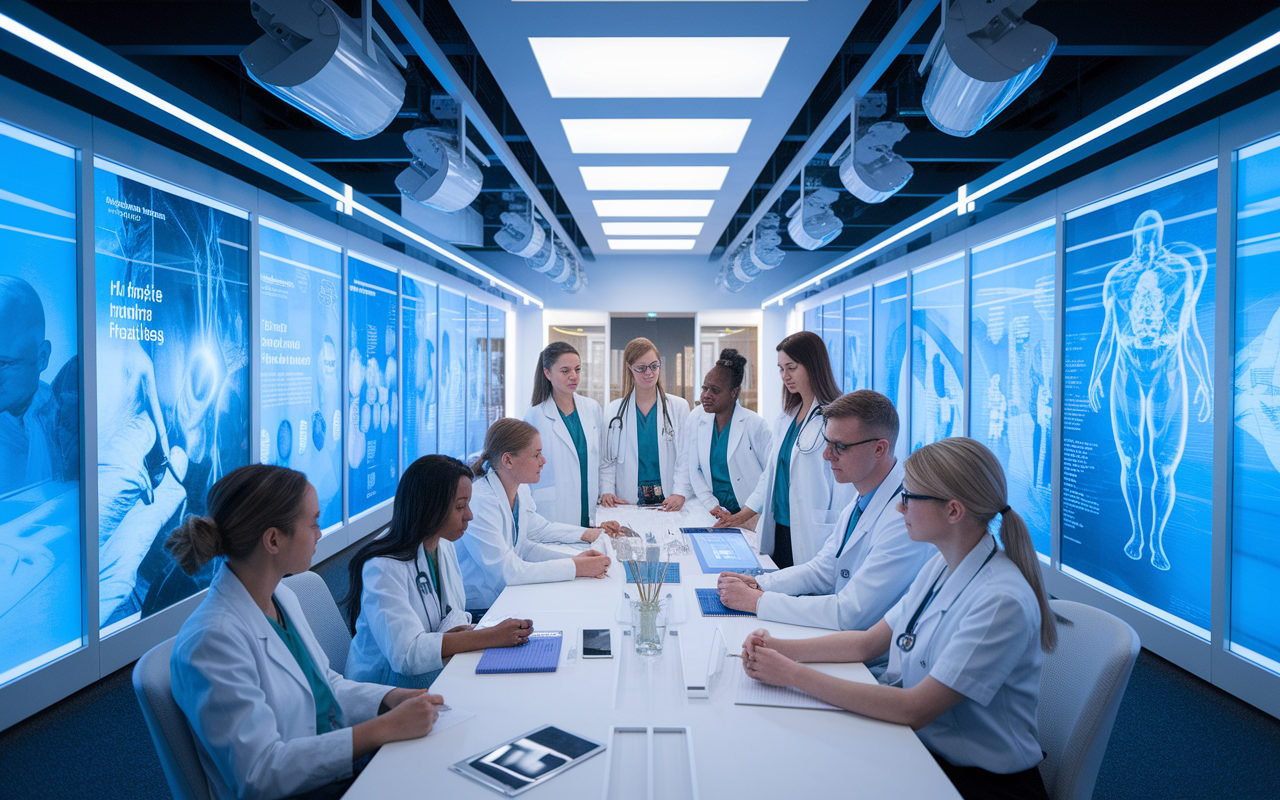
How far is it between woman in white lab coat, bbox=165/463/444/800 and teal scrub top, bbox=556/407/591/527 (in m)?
2.44

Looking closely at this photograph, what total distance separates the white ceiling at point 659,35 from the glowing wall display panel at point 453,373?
13.1 feet

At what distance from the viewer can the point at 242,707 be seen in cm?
138

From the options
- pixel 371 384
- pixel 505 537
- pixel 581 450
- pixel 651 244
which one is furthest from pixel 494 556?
pixel 651 244

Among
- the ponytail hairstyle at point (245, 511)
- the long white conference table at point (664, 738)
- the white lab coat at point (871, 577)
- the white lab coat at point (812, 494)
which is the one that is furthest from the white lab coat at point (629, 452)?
the ponytail hairstyle at point (245, 511)

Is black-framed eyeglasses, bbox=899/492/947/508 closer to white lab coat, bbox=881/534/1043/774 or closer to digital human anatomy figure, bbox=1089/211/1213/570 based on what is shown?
white lab coat, bbox=881/534/1043/774

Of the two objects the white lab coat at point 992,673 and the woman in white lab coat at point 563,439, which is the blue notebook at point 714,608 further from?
the woman in white lab coat at point 563,439

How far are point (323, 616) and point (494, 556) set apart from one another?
637 mm

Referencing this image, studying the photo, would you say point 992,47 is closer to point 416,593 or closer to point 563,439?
point 416,593

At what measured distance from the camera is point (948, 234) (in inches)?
241

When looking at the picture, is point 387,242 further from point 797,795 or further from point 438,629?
point 797,795

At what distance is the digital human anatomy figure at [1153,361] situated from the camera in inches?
140

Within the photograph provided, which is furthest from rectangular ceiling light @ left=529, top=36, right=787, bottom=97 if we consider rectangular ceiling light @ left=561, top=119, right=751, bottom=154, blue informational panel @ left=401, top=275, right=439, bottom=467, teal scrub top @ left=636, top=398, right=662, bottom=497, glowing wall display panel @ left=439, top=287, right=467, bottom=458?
glowing wall display panel @ left=439, top=287, right=467, bottom=458

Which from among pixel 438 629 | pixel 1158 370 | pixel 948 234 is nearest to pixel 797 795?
pixel 438 629

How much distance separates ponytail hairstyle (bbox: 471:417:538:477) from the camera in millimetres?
2766
